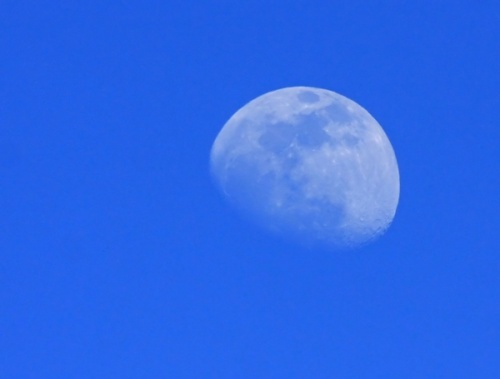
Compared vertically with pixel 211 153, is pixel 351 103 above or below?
above

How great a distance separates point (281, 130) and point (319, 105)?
191 cm

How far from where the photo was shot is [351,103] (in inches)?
1305

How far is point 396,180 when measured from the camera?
32.9 metres

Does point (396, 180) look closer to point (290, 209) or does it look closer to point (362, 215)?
point (362, 215)

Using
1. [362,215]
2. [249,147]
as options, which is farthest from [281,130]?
[362,215]

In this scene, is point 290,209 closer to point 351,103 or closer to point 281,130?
point 281,130

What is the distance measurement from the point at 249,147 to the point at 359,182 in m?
3.19

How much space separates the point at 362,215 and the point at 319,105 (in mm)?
3511

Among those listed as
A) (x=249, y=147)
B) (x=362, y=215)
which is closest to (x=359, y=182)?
(x=362, y=215)

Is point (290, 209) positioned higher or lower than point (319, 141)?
lower

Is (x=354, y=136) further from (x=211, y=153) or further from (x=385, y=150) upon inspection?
(x=211, y=153)

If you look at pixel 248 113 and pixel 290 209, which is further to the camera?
pixel 248 113

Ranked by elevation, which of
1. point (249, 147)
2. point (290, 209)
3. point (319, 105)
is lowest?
point (290, 209)

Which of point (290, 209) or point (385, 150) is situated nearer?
point (290, 209)
